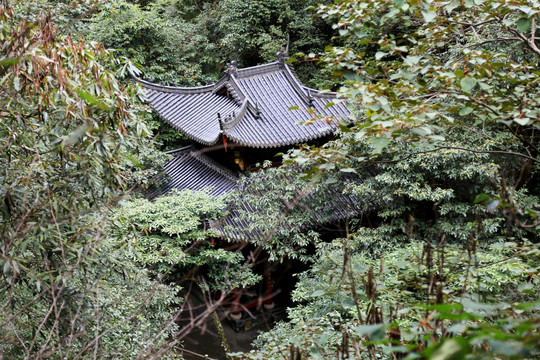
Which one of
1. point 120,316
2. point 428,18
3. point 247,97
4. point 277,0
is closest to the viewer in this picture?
point 428,18

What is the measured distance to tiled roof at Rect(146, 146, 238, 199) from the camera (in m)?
10.3

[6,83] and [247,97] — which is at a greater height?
[6,83]

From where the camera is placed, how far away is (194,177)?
10859 millimetres

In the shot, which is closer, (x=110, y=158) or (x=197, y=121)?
(x=110, y=158)

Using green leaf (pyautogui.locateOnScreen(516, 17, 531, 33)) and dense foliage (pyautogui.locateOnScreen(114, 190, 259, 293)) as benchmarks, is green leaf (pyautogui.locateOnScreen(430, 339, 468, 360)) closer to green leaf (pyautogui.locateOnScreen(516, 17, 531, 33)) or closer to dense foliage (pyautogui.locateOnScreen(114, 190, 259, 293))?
green leaf (pyautogui.locateOnScreen(516, 17, 531, 33))

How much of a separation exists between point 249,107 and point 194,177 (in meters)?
2.25

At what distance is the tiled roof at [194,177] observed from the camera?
Answer: 1033 centimetres

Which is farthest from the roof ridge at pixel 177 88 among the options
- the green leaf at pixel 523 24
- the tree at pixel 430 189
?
the green leaf at pixel 523 24

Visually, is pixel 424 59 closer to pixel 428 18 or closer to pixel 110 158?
pixel 428 18

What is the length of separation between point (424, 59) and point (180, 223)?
593cm

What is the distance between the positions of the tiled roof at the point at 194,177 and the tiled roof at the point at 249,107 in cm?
88

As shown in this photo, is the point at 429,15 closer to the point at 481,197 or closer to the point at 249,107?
the point at 481,197

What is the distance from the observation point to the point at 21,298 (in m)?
3.22

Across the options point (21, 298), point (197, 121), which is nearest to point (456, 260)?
point (21, 298)
